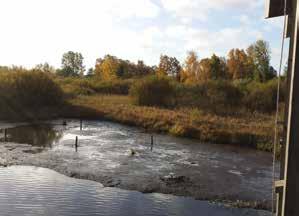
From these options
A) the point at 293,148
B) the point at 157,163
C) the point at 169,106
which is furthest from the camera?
the point at 169,106

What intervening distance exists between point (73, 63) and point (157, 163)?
107 m

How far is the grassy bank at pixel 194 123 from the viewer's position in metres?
30.3

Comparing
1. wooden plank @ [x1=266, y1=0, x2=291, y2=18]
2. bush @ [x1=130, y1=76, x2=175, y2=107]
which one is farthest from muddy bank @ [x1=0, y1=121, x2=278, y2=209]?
bush @ [x1=130, y1=76, x2=175, y2=107]

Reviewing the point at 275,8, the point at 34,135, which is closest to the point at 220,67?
the point at 34,135

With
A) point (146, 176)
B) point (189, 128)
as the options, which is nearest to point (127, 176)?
point (146, 176)

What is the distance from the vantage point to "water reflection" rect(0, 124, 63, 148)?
27688 mm

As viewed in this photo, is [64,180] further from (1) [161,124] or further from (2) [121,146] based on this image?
(1) [161,124]

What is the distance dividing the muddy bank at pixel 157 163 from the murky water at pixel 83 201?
854 millimetres

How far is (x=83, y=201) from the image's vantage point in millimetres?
15133

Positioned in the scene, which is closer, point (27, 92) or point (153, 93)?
point (27, 92)

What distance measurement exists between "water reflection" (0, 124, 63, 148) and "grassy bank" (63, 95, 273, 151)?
8.24 metres

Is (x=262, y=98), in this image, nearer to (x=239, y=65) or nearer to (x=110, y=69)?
(x=239, y=65)

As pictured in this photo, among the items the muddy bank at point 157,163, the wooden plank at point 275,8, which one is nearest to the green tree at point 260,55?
the muddy bank at point 157,163

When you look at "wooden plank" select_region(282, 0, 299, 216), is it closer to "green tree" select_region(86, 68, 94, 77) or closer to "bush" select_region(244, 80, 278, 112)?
"bush" select_region(244, 80, 278, 112)
